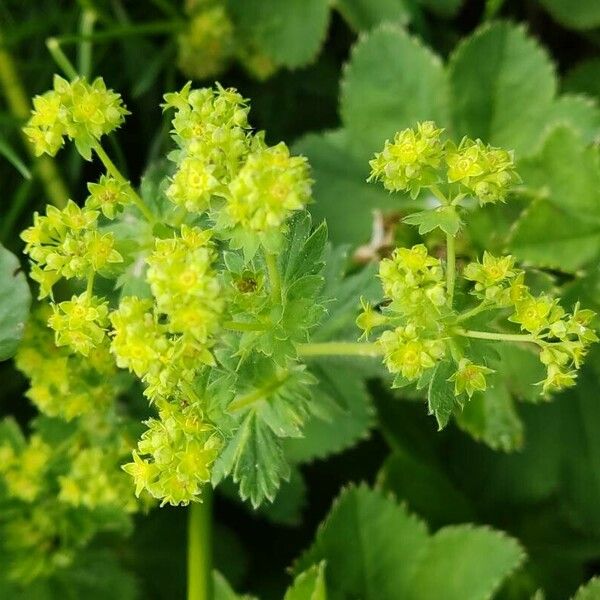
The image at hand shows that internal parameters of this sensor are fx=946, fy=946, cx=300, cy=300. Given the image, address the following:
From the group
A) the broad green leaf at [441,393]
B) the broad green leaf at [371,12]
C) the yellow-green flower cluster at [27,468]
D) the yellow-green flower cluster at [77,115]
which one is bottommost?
the broad green leaf at [441,393]

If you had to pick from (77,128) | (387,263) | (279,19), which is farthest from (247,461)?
(279,19)

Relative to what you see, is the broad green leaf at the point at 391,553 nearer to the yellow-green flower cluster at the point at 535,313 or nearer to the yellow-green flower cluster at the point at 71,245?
the yellow-green flower cluster at the point at 535,313

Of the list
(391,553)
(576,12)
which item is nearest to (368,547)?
(391,553)

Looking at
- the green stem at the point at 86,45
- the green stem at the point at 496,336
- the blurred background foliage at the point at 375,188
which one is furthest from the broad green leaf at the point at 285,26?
the green stem at the point at 496,336

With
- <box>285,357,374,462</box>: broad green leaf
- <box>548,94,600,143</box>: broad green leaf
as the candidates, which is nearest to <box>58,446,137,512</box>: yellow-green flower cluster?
<box>285,357,374,462</box>: broad green leaf

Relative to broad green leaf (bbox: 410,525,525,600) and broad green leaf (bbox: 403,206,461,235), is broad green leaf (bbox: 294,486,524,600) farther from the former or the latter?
broad green leaf (bbox: 403,206,461,235)

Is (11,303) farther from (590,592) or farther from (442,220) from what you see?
(590,592)
